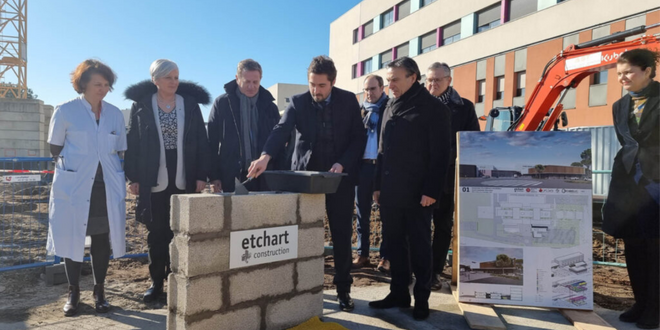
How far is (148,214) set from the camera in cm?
372

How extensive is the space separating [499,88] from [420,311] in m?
21.5

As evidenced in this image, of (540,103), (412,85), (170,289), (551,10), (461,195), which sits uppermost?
(551,10)

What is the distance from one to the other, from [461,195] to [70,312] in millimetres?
3290

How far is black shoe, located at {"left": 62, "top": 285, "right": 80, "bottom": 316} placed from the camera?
3.43 m

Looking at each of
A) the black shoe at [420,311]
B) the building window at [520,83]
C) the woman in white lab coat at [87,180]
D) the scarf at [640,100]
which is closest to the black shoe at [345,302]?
the black shoe at [420,311]

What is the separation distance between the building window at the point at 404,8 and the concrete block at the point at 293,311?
1164 inches

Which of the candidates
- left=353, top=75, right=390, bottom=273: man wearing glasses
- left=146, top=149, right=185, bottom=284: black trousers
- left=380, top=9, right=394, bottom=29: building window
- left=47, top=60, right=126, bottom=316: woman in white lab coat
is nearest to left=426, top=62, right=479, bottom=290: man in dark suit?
left=353, top=75, right=390, bottom=273: man wearing glasses

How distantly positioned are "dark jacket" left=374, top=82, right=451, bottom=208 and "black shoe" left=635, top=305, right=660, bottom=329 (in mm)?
1766

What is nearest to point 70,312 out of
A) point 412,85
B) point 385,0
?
point 412,85

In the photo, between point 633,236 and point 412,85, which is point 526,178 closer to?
point 633,236

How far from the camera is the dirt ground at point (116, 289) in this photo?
3.55 meters

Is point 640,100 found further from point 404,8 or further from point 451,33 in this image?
point 404,8

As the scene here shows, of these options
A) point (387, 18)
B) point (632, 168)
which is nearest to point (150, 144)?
point (632, 168)

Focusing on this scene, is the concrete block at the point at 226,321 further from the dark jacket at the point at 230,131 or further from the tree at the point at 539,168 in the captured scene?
the tree at the point at 539,168
